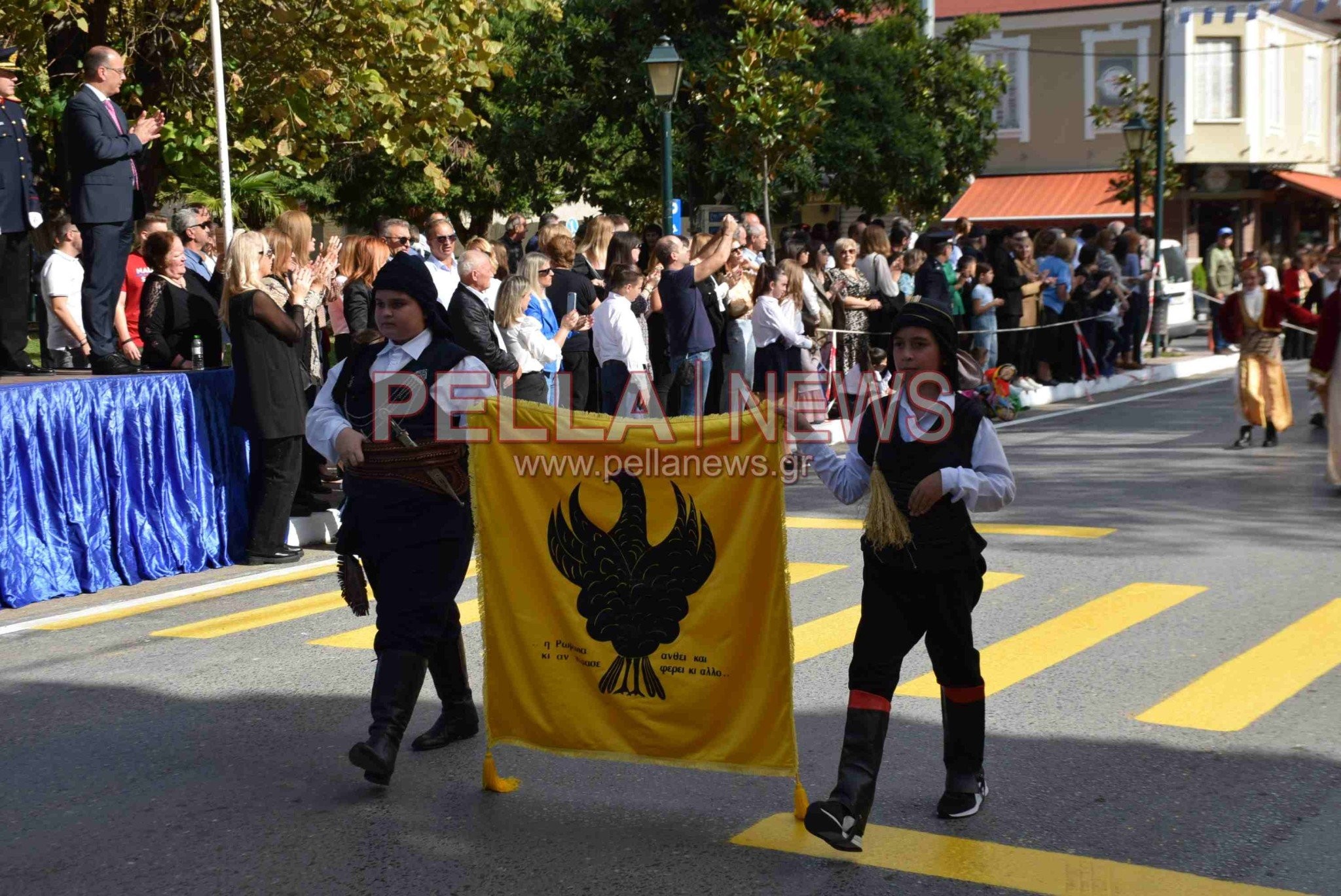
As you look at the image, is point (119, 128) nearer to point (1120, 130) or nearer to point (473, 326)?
point (473, 326)

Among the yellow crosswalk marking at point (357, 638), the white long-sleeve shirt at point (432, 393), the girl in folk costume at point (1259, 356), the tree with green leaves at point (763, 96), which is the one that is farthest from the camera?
the tree with green leaves at point (763, 96)

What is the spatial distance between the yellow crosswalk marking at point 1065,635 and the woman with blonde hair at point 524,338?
4.61 meters

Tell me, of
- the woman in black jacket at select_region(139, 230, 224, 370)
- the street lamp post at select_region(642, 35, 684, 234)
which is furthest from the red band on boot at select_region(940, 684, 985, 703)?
the street lamp post at select_region(642, 35, 684, 234)

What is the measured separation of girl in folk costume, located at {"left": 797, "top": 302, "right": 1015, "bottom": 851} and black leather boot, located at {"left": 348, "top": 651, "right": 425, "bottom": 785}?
1.60 meters

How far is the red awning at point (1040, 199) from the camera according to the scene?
41.0 m

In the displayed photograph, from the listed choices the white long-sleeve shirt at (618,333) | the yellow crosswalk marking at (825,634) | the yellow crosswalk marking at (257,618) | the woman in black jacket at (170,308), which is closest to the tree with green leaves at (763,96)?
the white long-sleeve shirt at (618,333)

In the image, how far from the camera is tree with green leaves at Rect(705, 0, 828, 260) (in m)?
21.5

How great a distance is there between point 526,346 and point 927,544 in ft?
21.8

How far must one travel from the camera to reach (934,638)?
5156 mm

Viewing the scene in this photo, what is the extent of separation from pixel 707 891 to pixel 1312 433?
41.8 ft

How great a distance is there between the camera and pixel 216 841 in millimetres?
5141

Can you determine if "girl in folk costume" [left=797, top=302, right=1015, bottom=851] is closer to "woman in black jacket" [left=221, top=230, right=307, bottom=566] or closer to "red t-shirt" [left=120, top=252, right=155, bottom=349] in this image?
"woman in black jacket" [left=221, top=230, right=307, bottom=566]

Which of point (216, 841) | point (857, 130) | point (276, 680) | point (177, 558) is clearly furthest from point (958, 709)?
point (857, 130)

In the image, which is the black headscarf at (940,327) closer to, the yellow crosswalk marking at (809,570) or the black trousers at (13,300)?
the yellow crosswalk marking at (809,570)
